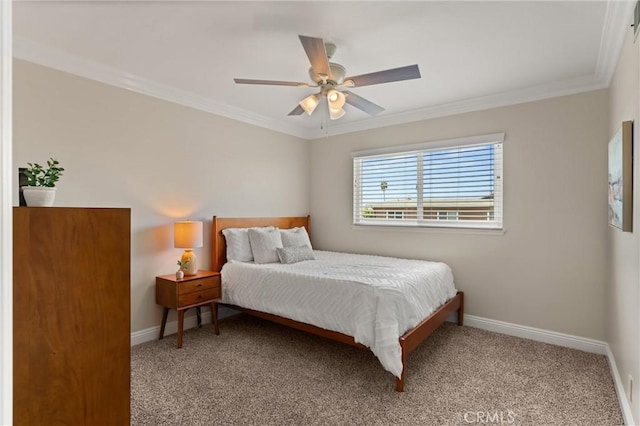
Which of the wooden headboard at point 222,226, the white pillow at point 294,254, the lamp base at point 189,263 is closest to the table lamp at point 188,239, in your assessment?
the lamp base at point 189,263

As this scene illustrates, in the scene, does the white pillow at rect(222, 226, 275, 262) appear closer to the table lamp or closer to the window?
the table lamp

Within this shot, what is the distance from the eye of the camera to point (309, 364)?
9.34ft

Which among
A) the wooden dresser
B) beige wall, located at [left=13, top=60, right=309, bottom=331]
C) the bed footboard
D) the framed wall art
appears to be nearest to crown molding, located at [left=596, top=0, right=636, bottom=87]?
the framed wall art

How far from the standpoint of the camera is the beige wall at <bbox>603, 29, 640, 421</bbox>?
1853 mm

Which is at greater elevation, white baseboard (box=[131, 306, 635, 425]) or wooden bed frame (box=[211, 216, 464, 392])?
wooden bed frame (box=[211, 216, 464, 392])

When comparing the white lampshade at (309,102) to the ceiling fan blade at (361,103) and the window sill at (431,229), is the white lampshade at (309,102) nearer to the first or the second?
the ceiling fan blade at (361,103)

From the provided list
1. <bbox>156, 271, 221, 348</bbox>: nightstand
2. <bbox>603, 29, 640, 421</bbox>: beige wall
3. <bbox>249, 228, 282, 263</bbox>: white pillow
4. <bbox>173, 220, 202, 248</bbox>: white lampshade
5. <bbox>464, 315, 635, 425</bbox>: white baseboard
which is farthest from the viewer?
<bbox>249, 228, 282, 263</bbox>: white pillow

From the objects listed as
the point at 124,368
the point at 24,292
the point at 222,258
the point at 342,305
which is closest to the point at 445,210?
the point at 342,305

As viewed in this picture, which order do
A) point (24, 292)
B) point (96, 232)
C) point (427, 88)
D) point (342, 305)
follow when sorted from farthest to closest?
point (427, 88)
point (342, 305)
point (96, 232)
point (24, 292)

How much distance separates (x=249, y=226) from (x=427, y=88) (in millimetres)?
2592

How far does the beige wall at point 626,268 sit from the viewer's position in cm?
185

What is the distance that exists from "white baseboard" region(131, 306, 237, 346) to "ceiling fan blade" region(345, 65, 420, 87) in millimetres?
2972

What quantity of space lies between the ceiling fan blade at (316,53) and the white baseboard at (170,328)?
2.90m

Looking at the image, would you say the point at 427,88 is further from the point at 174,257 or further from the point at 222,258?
the point at 174,257
